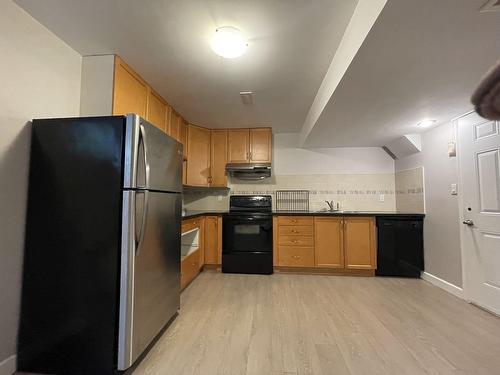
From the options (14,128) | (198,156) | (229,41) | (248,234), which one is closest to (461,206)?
(248,234)

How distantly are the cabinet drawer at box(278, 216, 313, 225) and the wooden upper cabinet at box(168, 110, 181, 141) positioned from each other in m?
1.89

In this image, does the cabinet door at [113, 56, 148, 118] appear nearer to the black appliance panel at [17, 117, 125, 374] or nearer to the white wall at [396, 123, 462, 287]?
the black appliance panel at [17, 117, 125, 374]

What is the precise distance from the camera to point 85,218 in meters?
1.52

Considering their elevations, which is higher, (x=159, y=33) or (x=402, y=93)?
(x=159, y=33)

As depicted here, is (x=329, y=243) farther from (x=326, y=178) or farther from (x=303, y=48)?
(x=303, y=48)

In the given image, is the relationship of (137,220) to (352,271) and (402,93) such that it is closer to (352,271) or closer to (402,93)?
(402,93)

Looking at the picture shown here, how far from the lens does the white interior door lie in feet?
7.54

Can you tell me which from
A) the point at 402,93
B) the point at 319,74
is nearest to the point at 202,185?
the point at 319,74

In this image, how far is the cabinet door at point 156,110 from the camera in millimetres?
2588

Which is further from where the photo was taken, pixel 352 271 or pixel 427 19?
pixel 352 271

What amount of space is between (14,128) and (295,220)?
3.14 metres

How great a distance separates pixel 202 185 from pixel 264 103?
162 cm

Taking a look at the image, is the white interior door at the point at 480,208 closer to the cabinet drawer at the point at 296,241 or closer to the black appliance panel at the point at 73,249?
the cabinet drawer at the point at 296,241

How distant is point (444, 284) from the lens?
2.94 m
